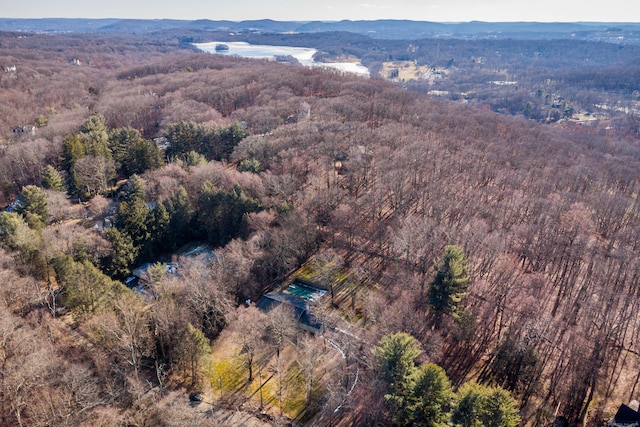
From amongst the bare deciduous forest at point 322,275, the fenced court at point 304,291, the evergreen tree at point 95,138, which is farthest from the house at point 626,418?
the evergreen tree at point 95,138

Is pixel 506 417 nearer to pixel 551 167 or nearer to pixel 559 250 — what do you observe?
pixel 559 250

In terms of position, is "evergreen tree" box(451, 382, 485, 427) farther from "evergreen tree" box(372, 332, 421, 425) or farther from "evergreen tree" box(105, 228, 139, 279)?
"evergreen tree" box(105, 228, 139, 279)

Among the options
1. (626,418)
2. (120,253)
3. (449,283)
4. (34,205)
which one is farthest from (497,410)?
(34,205)

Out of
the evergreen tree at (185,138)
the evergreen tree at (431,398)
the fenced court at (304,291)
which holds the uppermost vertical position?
the evergreen tree at (185,138)

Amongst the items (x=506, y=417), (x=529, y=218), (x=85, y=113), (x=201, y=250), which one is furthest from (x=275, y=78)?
(x=506, y=417)

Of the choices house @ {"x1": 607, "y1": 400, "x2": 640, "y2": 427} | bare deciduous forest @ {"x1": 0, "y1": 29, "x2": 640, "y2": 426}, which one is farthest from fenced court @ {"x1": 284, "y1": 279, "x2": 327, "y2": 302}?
house @ {"x1": 607, "y1": 400, "x2": 640, "y2": 427}

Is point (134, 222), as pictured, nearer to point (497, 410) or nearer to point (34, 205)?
point (34, 205)

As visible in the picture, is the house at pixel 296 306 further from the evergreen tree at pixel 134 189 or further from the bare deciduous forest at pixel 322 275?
the evergreen tree at pixel 134 189
